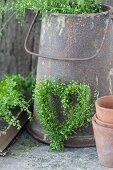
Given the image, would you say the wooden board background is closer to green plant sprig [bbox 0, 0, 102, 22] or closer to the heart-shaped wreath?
green plant sprig [bbox 0, 0, 102, 22]

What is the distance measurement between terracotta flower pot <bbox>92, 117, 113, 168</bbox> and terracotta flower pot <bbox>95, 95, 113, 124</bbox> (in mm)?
48

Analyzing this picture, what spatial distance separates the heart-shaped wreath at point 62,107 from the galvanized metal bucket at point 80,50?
0.07 meters

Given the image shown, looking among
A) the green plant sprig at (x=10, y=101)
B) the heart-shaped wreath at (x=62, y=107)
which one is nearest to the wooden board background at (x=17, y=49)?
the green plant sprig at (x=10, y=101)

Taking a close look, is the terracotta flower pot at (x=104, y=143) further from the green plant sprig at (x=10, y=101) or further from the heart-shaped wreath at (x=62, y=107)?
the green plant sprig at (x=10, y=101)

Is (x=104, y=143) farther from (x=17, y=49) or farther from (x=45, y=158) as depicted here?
(x=17, y=49)

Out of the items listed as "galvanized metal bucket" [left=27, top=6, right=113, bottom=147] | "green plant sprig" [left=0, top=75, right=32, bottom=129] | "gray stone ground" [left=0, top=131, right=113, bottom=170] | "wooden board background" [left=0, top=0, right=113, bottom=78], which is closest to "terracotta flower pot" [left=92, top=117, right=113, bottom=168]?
"gray stone ground" [left=0, top=131, right=113, bottom=170]

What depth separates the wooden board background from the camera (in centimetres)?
358

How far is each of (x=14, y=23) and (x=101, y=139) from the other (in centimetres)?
132

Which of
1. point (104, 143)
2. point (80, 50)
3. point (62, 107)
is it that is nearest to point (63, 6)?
point (80, 50)

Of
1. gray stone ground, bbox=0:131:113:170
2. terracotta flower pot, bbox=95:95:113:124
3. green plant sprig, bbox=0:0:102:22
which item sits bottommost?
gray stone ground, bbox=0:131:113:170

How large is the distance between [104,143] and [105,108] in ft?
0.69

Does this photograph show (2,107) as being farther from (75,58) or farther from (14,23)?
(14,23)

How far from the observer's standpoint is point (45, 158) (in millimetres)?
2811

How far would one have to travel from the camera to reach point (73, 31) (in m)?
2.77
